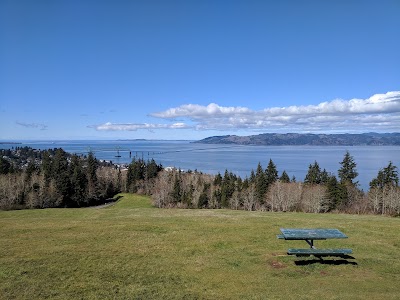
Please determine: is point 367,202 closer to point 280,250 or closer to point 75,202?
point 280,250

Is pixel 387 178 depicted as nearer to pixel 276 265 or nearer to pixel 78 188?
pixel 276 265

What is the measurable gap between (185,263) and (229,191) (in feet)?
182

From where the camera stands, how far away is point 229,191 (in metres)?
68.5

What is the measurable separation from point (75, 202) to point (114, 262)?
6014cm

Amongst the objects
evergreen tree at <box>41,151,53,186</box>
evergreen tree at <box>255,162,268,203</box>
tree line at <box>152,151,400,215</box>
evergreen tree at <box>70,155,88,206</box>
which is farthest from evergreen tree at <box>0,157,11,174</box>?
evergreen tree at <box>255,162,268,203</box>

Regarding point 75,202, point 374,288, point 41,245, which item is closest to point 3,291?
point 41,245

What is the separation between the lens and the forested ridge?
54125 mm

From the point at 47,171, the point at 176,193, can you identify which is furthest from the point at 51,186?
the point at 176,193

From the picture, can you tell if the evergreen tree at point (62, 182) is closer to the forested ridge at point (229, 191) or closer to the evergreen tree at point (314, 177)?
the forested ridge at point (229, 191)

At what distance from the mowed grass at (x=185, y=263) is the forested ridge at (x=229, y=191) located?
116ft

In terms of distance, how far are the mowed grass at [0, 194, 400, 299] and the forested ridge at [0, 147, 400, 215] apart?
35458 millimetres

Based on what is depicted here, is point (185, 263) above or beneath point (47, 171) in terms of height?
above

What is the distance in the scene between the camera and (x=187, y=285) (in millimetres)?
11242

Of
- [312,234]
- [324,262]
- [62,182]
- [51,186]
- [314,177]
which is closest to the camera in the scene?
[324,262]
